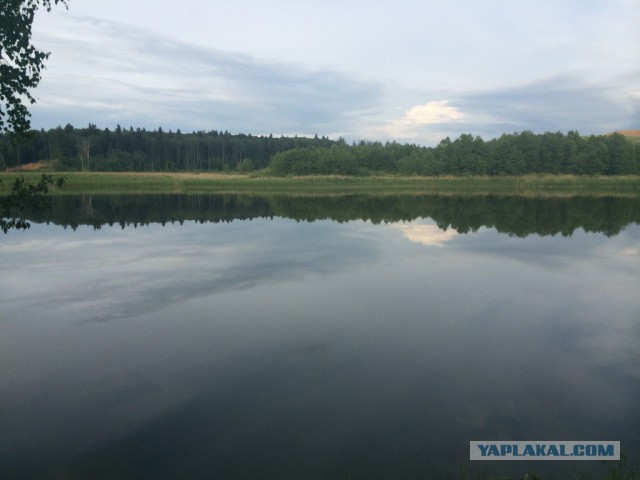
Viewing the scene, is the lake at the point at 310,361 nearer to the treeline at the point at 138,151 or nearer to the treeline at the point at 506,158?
the treeline at the point at 506,158

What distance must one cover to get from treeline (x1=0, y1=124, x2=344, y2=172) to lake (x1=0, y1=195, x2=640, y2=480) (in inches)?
3502

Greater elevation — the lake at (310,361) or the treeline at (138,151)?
the treeline at (138,151)

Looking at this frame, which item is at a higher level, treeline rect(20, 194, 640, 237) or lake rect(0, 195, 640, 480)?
treeline rect(20, 194, 640, 237)

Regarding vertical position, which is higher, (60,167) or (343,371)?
(60,167)

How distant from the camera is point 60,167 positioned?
9738 centimetres

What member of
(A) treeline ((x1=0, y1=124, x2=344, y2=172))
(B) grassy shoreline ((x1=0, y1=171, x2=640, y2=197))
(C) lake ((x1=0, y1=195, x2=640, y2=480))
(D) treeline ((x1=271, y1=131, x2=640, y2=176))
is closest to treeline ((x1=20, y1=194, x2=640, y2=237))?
(C) lake ((x1=0, y1=195, x2=640, y2=480))

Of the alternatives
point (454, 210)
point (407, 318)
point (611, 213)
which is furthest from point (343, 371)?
point (611, 213)

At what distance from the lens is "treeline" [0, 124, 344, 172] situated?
336 feet

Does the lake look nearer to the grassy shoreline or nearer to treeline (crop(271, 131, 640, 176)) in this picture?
the grassy shoreline

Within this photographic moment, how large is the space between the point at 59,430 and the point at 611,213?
3681 centimetres

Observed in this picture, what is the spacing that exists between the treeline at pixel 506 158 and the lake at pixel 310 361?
65.3 metres

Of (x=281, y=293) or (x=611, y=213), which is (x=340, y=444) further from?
(x=611, y=213)

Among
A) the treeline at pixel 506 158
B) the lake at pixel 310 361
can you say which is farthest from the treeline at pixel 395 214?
the treeline at pixel 506 158

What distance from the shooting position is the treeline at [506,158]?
80188 millimetres
